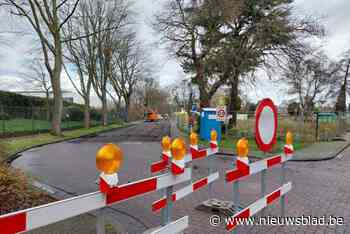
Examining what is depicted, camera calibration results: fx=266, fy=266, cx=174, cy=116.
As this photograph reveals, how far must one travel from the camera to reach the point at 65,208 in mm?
1638

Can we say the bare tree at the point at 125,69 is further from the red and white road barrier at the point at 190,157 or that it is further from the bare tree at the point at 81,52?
the red and white road barrier at the point at 190,157

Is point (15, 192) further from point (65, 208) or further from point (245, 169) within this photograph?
point (245, 169)

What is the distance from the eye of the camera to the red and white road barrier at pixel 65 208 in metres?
1.40

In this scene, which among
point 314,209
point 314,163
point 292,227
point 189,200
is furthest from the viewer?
point 314,163

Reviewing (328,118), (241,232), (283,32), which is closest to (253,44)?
(283,32)

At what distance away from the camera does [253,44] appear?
17.2m

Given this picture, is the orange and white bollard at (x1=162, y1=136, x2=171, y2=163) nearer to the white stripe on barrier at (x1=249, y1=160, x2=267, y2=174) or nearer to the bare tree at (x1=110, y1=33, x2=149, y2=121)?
the white stripe on barrier at (x1=249, y1=160, x2=267, y2=174)

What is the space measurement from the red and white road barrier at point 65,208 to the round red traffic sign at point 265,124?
6.04 feet

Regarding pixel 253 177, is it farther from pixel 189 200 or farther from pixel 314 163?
pixel 314 163

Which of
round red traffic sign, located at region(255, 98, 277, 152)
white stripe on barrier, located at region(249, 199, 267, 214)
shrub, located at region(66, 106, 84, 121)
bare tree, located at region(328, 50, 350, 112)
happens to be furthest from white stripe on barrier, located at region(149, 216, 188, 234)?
bare tree, located at region(328, 50, 350, 112)

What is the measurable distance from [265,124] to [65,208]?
2.91m

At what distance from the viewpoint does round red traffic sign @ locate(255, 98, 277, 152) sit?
3.60 meters

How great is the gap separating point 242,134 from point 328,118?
30.0ft

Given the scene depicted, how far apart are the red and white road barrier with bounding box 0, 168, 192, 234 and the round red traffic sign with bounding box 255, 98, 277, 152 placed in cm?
184
